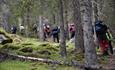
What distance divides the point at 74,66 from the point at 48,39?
71.5 feet

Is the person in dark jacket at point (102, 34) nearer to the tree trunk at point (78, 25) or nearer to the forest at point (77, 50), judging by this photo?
the forest at point (77, 50)

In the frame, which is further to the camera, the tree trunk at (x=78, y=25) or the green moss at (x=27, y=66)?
the tree trunk at (x=78, y=25)

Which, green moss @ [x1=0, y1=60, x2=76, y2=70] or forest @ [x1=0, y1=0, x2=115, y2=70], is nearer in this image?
forest @ [x1=0, y1=0, x2=115, y2=70]

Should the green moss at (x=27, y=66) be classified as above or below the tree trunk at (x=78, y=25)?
below

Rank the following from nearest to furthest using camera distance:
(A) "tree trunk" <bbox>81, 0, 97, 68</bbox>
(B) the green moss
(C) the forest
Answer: (A) "tree trunk" <bbox>81, 0, 97, 68</bbox> → (C) the forest → (B) the green moss

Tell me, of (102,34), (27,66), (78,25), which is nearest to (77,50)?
(78,25)

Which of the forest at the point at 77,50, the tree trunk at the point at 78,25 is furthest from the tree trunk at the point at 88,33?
the tree trunk at the point at 78,25

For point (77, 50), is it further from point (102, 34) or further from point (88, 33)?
point (88, 33)

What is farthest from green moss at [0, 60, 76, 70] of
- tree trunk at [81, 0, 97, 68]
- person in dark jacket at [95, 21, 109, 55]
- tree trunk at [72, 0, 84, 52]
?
person in dark jacket at [95, 21, 109, 55]

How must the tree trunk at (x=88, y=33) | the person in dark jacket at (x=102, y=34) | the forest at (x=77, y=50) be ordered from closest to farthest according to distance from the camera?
the tree trunk at (x=88, y=33) → the forest at (x=77, y=50) → the person in dark jacket at (x=102, y=34)

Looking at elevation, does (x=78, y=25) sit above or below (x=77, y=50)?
above

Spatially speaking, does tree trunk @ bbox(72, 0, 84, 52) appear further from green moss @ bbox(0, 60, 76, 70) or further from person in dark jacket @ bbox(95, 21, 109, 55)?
green moss @ bbox(0, 60, 76, 70)

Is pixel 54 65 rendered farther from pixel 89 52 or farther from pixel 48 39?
pixel 48 39

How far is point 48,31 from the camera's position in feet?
108
